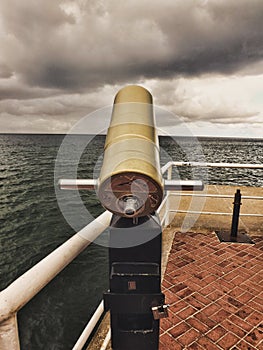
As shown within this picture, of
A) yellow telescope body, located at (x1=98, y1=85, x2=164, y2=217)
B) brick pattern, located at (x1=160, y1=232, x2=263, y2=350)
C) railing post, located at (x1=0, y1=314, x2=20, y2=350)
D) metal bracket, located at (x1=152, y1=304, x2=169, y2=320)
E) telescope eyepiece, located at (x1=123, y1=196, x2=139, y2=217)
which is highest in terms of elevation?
yellow telescope body, located at (x1=98, y1=85, x2=164, y2=217)

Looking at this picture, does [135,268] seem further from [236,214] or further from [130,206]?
[236,214]

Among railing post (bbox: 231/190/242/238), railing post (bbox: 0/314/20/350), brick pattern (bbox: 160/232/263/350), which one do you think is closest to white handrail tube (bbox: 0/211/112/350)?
railing post (bbox: 0/314/20/350)

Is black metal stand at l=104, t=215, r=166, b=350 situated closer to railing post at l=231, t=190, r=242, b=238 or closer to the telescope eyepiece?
the telescope eyepiece

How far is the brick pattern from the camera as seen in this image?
7.02ft

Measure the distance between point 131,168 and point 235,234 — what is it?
11.6 ft

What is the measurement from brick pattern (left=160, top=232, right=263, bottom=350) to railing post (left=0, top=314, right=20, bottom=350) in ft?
5.34

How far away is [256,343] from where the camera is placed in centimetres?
210

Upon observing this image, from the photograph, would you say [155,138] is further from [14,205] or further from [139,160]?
[14,205]

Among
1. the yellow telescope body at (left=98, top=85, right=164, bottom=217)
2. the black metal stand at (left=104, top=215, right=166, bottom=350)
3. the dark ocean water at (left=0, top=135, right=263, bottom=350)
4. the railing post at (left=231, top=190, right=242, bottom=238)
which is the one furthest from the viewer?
the dark ocean water at (left=0, top=135, right=263, bottom=350)

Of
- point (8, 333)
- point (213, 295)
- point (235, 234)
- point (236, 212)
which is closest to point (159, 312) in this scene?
point (8, 333)

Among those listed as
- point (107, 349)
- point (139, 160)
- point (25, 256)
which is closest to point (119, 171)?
point (139, 160)

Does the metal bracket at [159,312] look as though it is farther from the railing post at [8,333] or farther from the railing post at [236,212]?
the railing post at [236,212]

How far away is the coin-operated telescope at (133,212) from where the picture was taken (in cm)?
87

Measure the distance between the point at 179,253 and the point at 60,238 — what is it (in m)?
9.86
